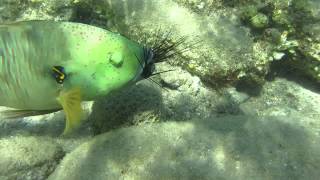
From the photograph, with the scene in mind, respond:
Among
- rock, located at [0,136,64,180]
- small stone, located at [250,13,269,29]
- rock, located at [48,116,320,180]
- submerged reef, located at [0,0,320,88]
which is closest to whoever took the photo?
rock, located at [48,116,320,180]

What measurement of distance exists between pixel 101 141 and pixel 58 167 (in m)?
0.46

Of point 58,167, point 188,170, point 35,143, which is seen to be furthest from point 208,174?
point 35,143

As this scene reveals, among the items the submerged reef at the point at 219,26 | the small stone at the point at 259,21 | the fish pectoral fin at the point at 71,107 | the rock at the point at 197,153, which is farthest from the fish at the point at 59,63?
the small stone at the point at 259,21

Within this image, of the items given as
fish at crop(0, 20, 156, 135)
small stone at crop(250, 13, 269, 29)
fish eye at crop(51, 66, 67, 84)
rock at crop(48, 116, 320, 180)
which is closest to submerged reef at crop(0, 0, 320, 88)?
small stone at crop(250, 13, 269, 29)

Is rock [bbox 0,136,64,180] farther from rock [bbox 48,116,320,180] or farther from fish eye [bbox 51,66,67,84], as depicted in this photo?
fish eye [bbox 51,66,67,84]

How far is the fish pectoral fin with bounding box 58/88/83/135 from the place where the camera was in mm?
2568

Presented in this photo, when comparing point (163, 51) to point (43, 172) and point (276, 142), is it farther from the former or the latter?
point (43, 172)

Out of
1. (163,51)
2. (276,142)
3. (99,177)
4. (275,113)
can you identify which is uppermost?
(163,51)

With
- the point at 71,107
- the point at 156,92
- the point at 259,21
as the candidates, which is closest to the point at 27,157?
the point at 71,107

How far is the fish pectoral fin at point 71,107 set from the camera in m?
2.57

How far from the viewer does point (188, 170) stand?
300 cm

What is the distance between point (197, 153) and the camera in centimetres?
314

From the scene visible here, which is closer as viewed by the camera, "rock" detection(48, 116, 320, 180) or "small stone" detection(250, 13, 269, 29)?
"rock" detection(48, 116, 320, 180)

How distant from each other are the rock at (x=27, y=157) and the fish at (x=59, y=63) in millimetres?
628
